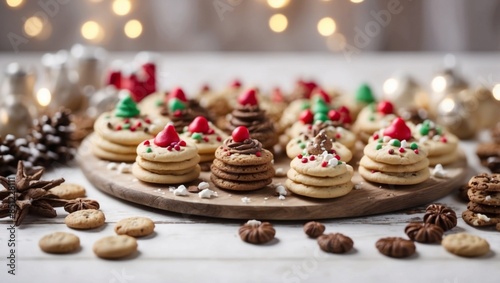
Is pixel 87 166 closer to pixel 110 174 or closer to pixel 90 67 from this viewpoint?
pixel 110 174

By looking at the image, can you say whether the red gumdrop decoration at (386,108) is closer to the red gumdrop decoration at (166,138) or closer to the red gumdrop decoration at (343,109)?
the red gumdrop decoration at (343,109)

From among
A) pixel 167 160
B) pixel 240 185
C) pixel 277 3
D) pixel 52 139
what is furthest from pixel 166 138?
pixel 277 3

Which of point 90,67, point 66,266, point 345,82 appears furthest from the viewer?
point 345,82

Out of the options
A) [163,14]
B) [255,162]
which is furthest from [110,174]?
[163,14]

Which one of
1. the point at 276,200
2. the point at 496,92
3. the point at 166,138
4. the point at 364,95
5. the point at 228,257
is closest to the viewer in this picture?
the point at 228,257

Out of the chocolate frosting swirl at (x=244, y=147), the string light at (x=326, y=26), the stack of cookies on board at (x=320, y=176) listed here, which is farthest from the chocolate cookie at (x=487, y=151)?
the string light at (x=326, y=26)

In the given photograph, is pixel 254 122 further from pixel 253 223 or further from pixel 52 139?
pixel 52 139
